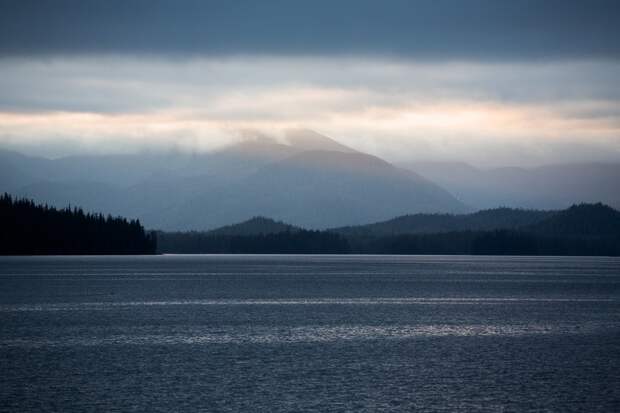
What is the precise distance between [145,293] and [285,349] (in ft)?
232

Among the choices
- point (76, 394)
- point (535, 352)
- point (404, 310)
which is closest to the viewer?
point (76, 394)

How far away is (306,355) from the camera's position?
199 feet

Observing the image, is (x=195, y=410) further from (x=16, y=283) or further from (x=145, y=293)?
(x=16, y=283)

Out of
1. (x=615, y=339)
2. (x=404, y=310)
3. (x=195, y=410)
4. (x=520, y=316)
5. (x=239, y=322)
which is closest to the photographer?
(x=195, y=410)

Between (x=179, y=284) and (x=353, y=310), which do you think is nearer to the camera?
(x=353, y=310)

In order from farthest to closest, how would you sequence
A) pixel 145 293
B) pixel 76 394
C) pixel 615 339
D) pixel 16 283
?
pixel 16 283 < pixel 145 293 < pixel 615 339 < pixel 76 394

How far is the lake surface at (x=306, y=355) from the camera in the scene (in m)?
44.9

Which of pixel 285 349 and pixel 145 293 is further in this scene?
pixel 145 293

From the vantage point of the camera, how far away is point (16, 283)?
15500 cm

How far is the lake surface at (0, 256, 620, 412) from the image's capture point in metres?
44.9

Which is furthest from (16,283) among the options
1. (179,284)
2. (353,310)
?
(353,310)

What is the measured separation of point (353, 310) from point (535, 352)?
126ft

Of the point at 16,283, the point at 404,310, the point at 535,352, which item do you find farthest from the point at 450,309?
the point at 16,283

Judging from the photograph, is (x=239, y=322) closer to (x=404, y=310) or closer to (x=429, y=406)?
(x=404, y=310)
